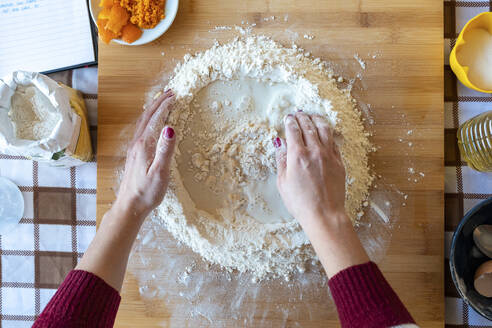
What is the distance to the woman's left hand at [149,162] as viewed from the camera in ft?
2.95

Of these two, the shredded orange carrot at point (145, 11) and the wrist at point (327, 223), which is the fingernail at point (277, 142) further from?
the shredded orange carrot at point (145, 11)

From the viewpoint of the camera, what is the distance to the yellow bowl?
3.07 feet

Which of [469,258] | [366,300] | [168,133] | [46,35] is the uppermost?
[46,35]

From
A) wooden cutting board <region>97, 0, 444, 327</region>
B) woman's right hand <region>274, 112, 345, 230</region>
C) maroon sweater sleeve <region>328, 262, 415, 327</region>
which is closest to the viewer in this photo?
maroon sweater sleeve <region>328, 262, 415, 327</region>

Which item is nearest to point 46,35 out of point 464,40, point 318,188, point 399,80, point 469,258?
point 318,188

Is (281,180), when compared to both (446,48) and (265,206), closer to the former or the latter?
(265,206)

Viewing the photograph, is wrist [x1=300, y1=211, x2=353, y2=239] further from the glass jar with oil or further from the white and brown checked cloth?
the white and brown checked cloth

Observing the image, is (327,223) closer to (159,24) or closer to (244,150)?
(244,150)

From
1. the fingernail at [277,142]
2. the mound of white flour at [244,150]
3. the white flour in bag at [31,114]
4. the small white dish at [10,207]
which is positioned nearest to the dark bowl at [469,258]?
the mound of white flour at [244,150]

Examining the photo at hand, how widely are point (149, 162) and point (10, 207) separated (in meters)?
0.45

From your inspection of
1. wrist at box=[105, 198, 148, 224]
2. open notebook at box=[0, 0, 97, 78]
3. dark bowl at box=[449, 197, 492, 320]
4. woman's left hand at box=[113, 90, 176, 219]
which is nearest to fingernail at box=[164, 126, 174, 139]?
woman's left hand at box=[113, 90, 176, 219]

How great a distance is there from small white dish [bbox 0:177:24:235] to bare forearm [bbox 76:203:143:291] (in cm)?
33

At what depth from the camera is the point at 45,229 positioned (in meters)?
1.05

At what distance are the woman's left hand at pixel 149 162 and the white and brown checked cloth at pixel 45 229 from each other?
0.17 meters
